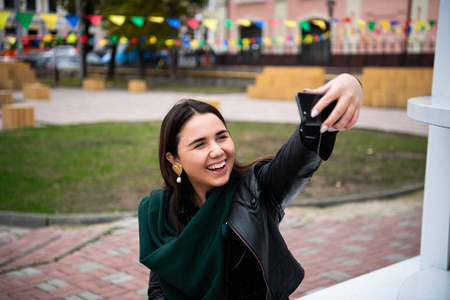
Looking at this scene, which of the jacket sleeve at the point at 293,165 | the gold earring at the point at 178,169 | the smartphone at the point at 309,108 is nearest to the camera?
the smartphone at the point at 309,108

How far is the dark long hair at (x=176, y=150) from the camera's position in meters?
1.97

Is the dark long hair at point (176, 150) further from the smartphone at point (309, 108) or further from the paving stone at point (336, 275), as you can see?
the paving stone at point (336, 275)

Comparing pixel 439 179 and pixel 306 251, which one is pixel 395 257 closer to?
pixel 306 251

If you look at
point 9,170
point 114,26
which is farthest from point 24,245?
point 114,26

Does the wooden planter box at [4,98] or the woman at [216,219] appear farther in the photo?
the wooden planter box at [4,98]

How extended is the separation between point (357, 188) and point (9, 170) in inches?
207

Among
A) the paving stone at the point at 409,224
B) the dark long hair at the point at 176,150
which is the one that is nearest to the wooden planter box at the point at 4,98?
the paving stone at the point at 409,224

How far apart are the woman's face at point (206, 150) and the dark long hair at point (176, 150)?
3 centimetres

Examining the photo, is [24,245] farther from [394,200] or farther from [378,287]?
[394,200]

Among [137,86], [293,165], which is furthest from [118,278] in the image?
[137,86]

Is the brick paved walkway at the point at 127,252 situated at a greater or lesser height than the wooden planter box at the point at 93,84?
lesser

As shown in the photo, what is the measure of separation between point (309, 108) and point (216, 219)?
2.10ft

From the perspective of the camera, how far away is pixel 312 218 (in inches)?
230

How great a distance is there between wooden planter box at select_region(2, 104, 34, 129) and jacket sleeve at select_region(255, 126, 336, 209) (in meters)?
11.6
